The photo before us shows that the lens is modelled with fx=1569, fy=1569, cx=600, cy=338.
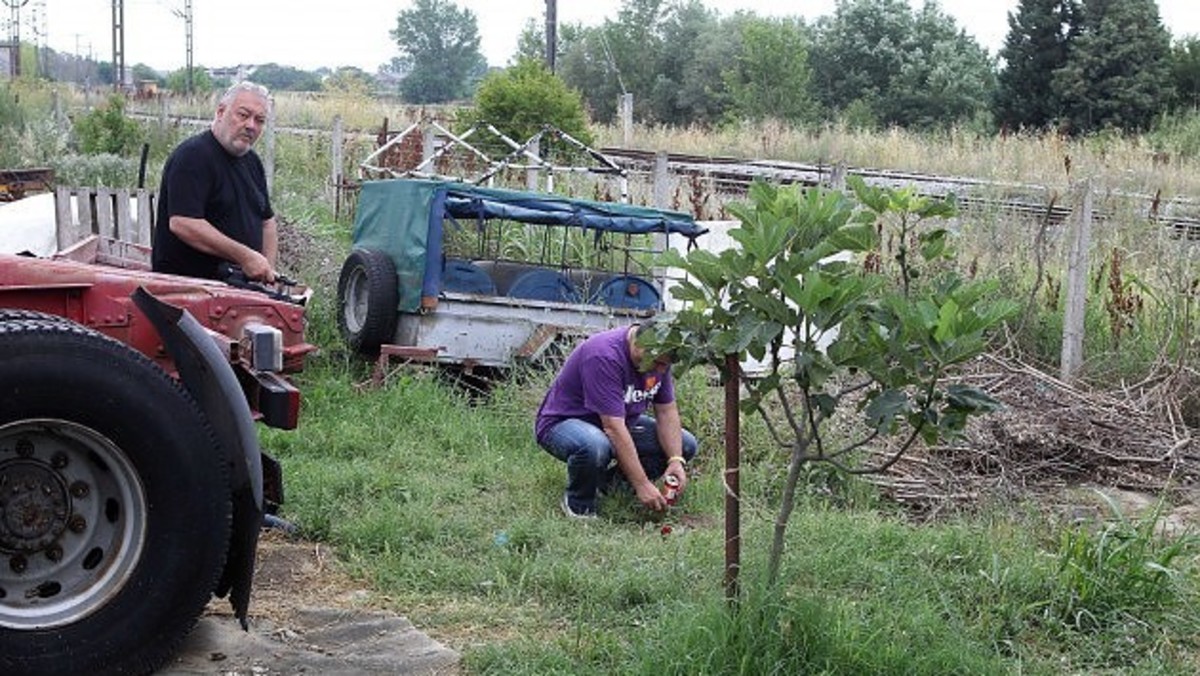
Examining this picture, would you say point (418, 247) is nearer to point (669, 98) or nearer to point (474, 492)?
point (474, 492)

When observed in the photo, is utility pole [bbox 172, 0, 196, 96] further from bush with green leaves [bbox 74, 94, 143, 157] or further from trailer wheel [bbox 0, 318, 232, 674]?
trailer wheel [bbox 0, 318, 232, 674]

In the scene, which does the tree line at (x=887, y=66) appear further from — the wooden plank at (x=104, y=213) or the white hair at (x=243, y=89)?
the white hair at (x=243, y=89)

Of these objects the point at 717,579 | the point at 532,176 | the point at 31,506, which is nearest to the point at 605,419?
the point at 717,579

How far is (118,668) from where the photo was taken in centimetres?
451

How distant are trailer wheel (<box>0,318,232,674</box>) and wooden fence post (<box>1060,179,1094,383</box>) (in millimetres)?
6877

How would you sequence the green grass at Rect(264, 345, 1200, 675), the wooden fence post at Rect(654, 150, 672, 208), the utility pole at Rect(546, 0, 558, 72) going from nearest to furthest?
1. the green grass at Rect(264, 345, 1200, 675)
2. the wooden fence post at Rect(654, 150, 672, 208)
3. the utility pole at Rect(546, 0, 558, 72)

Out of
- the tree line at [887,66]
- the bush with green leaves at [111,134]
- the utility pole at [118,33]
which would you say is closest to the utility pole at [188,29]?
the utility pole at [118,33]

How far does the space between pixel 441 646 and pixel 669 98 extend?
2329 inches

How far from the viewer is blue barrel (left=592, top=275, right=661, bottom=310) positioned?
1115cm

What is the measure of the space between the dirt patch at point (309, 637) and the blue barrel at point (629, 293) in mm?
5336

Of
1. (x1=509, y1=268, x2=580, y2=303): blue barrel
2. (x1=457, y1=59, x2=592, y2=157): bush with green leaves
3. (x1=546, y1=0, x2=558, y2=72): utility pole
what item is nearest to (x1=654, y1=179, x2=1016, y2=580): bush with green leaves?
(x1=509, y1=268, x2=580, y2=303): blue barrel

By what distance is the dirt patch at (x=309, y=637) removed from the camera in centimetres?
494

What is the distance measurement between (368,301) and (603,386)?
3.69 metres

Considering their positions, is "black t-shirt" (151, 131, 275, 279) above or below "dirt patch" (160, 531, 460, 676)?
above
